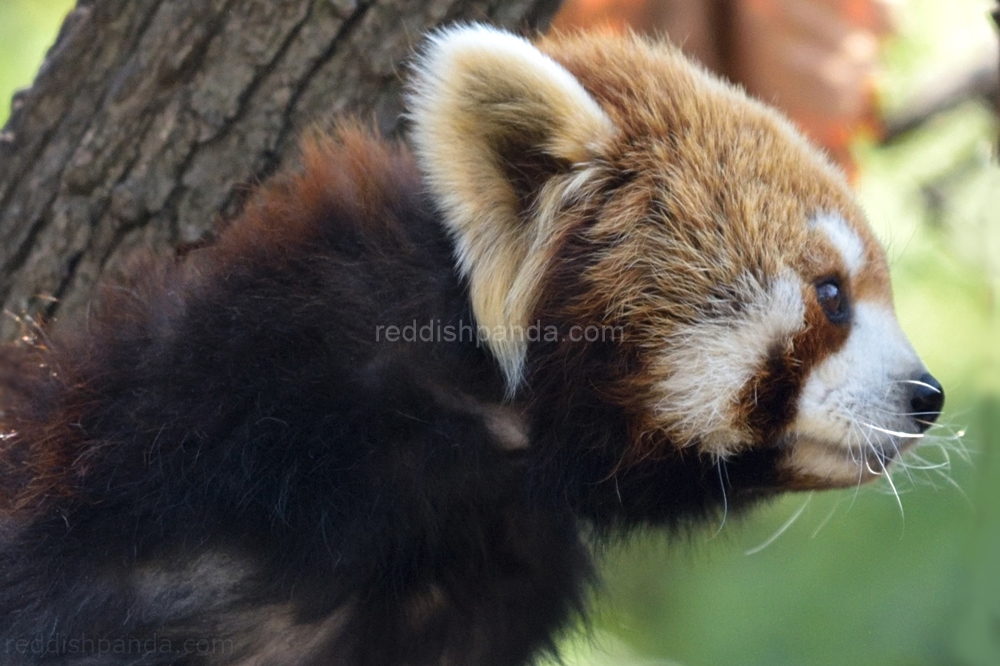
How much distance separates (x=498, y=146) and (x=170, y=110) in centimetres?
98

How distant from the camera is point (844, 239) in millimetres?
2145

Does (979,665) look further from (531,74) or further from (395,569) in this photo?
(531,74)

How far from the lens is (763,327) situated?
2.05 metres

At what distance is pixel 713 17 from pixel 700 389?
2.07 meters

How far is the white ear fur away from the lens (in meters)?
1.94

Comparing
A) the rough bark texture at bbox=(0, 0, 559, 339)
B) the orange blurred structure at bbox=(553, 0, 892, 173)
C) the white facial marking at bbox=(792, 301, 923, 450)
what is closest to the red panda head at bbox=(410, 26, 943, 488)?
the white facial marking at bbox=(792, 301, 923, 450)

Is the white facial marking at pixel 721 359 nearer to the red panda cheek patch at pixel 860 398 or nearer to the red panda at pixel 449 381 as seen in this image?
the red panda at pixel 449 381

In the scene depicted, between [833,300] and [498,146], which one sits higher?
[498,146]

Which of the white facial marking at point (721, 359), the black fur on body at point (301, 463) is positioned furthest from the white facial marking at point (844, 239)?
the black fur on body at point (301, 463)

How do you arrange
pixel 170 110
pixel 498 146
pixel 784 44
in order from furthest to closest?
pixel 784 44 → pixel 170 110 → pixel 498 146

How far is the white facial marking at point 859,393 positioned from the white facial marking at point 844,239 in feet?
0.29

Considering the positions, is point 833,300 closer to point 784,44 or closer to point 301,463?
point 301,463

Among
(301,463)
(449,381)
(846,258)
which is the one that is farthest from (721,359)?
(301,463)

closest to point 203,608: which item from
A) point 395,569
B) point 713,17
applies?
point 395,569
